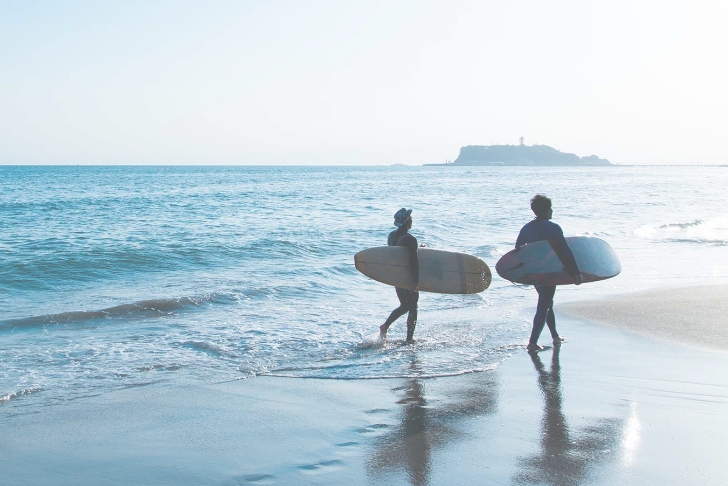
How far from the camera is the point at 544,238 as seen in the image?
7.68m

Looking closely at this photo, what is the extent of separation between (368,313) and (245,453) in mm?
6014

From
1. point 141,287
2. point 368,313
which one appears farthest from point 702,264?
point 141,287

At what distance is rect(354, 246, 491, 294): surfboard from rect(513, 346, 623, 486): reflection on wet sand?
297 centimetres

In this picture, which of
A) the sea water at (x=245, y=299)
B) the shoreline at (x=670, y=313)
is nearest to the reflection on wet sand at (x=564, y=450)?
the sea water at (x=245, y=299)

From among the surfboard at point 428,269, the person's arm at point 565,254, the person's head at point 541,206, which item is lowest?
the surfboard at point 428,269

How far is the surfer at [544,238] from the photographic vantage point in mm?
7625

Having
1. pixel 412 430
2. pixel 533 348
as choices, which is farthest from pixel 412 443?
pixel 533 348

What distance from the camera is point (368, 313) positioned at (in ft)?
35.0

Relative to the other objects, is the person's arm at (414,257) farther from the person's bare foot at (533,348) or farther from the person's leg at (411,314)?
the person's bare foot at (533,348)

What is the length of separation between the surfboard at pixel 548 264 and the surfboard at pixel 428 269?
2.83 ft

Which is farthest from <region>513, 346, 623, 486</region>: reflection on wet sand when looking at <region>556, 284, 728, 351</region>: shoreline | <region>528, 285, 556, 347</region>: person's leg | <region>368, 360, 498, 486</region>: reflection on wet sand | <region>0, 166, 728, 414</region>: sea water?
<region>556, 284, 728, 351</region>: shoreline

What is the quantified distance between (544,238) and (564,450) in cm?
341

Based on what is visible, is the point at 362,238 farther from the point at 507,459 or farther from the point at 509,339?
the point at 507,459

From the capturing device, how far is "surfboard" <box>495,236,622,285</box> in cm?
775
